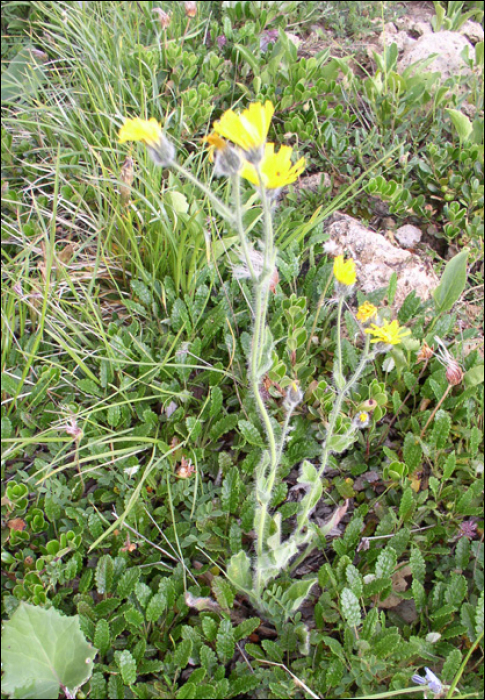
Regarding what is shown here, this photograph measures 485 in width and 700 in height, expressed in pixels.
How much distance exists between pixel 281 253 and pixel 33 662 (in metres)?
1.69

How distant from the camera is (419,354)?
6.93ft

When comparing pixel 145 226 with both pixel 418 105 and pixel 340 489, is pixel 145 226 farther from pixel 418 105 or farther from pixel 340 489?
pixel 418 105

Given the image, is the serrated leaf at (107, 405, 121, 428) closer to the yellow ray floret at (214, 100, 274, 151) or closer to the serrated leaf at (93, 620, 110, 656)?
the serrated leaf at (93, 620, 110, 656)

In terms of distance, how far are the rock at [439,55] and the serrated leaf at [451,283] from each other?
61.2 inches

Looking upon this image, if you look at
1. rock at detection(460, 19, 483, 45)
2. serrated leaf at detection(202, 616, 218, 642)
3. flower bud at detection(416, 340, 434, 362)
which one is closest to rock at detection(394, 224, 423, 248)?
flower bud at detection(416, 340, 434, 362)

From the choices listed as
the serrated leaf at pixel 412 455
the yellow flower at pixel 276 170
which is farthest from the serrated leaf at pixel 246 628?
the yellow flower at pixel 276 170

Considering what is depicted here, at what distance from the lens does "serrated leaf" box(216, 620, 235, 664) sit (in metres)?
1.58

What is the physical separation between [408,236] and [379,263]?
1.11ft

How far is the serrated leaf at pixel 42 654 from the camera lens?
1.42 meters

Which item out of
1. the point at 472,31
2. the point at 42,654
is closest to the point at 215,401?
the point at 42,654

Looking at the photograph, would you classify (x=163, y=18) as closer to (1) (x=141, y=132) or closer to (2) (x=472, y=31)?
(2) (x=472, y=31)

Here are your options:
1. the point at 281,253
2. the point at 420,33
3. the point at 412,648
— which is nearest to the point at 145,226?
the point at 281,253

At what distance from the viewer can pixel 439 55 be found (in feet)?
10.0

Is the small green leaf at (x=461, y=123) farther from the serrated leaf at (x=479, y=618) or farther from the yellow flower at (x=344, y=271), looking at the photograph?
the serrated leaf at (x=479, y=618)
